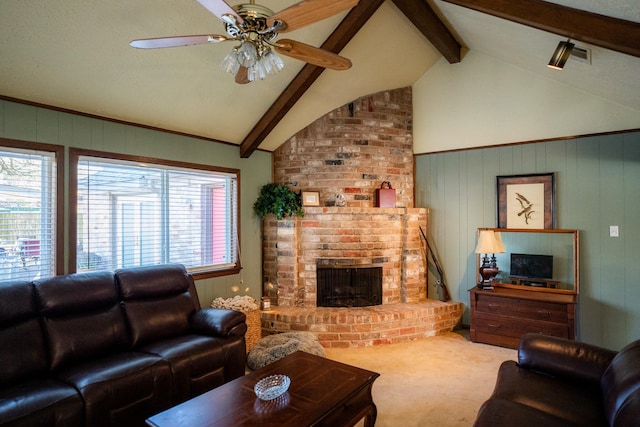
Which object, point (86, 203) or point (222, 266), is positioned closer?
point (86, 203)

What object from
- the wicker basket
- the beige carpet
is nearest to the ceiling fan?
the beige carpet

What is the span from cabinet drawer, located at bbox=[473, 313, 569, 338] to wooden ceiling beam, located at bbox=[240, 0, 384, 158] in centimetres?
321

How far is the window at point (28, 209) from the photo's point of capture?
2652mm

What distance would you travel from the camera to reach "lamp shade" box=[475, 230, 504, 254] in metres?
3.96

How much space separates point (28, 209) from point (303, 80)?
2.67 m

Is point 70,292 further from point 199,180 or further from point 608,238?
point 608,238

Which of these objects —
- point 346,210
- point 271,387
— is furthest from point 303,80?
point 271,387

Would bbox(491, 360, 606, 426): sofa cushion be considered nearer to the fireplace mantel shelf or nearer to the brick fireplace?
the brick fireplace

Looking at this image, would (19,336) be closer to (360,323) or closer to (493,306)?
(360,323)

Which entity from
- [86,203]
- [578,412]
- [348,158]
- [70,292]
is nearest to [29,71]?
[86,203]

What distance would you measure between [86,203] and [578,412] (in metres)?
3.76

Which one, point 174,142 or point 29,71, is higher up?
point 29,71

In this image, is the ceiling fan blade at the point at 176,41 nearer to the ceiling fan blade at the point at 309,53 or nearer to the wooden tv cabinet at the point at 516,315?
the ceiling fan blade at the point at 309,53

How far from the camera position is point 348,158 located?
4.53 m
